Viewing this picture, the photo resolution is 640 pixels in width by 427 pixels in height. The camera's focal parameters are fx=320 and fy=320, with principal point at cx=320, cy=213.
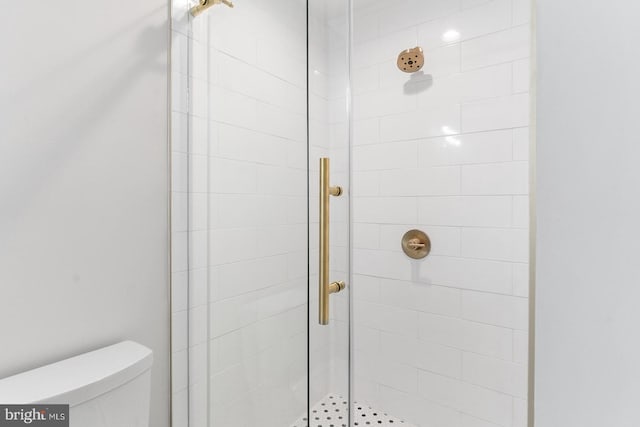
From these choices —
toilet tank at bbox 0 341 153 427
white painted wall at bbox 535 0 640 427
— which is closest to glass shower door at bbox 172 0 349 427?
toilet tank at bbox 0 341 153 427

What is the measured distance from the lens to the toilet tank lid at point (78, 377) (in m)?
0.60

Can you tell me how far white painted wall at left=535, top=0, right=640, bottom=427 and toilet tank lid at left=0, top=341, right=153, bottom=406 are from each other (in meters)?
0.80

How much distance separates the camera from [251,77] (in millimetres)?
830

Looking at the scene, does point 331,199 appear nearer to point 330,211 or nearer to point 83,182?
point 330,211

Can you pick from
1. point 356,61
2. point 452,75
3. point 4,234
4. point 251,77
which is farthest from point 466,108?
point 4,234

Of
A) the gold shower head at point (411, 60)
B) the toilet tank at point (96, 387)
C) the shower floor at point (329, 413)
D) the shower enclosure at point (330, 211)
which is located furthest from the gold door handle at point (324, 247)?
the gold shower head at point (411, 60)

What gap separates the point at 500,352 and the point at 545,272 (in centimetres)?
140

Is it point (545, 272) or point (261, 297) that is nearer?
point (545, 272)

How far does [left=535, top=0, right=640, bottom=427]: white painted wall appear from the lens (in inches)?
3.7

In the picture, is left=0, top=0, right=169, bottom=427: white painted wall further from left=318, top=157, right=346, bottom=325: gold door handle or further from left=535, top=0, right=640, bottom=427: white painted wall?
left=535, top=0, right=640, bottom=427: white painted wall

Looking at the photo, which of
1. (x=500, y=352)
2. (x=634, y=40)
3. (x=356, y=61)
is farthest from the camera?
(x=356, y=61)

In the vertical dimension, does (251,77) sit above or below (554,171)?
above

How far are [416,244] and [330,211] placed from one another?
77 cm

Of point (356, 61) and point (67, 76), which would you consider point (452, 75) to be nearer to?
point (356, 61)
